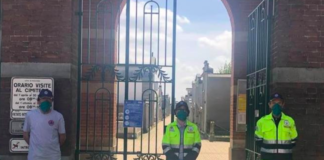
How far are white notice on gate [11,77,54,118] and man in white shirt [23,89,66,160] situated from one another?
1.50ft

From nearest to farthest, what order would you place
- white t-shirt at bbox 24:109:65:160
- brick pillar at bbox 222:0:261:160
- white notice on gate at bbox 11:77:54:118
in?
1. white t-shirt at bbox 24:109:65:160
2. white notice on gate at bbox 11:77:54:118
3. brick pillar at bbox 222:0:261:160

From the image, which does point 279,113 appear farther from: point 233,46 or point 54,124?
point 233,46

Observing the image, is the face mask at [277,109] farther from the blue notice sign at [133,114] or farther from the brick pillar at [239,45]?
the brick pillar at [239,45]

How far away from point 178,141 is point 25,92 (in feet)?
8.32

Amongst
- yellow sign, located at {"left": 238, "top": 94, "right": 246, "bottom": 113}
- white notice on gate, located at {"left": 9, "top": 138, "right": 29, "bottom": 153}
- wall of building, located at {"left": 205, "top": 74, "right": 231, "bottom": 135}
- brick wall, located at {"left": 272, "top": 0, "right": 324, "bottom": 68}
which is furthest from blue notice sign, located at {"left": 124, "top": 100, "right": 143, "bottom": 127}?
wall of building, located at {"left": 205, "top": 74, "right": 231, "bottom": 135}

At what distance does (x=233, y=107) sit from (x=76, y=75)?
20.2 ft

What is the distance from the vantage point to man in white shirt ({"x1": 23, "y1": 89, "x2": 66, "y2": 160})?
6.23 meters

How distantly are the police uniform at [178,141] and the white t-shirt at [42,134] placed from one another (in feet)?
5.31

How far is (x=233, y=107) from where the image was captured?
40.6 feet

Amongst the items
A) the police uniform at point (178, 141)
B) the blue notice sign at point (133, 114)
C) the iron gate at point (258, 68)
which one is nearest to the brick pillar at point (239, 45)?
the iron gate at point (258, 68)

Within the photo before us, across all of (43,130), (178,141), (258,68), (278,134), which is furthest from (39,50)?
(278,134)

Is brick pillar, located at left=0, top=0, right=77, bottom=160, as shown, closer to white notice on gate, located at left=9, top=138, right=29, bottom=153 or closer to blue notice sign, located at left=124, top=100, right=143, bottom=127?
white notice on gate, located at left=9, top=138, right=29, bottom=153

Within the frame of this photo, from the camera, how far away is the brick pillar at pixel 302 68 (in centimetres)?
683

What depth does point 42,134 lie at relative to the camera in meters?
6.23
